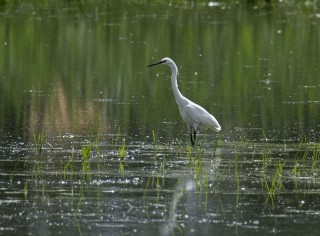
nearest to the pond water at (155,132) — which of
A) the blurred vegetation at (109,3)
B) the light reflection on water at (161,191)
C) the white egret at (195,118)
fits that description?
the light reflection on water at (161,191)

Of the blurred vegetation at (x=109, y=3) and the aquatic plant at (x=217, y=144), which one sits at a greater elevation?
the blurred vegetation at (x=109, y=3)

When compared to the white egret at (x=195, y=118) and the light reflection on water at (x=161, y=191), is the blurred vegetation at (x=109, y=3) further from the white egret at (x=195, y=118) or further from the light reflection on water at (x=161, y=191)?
the light reflection on water at (x=161, y=191)

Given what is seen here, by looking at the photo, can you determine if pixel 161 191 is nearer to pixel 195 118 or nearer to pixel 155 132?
pixel 195 118

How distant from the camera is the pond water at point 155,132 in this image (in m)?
8.02

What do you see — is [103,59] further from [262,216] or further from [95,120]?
[262,216]

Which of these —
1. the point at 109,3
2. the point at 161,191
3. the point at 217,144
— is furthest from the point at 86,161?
the point at 109,3

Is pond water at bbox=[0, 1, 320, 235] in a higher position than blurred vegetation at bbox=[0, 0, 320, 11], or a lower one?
lower

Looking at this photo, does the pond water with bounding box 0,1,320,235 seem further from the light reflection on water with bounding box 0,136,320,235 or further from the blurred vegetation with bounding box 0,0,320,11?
the blurred vegetation with bounding box 0,0,320,11

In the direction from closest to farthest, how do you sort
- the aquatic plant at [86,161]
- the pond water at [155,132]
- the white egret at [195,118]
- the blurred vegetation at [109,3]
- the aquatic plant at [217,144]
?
the pond water at [155,132] → the aquatic plant at [86,161] → the aquatic plant at [217,144] → the white egret at [195,118] → the blurred vegetation at [109,3]

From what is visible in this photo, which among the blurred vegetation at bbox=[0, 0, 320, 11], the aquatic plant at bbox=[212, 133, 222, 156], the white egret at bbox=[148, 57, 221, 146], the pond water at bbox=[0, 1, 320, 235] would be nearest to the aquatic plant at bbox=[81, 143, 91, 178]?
the pond water at bbox=[0, 1, 320, 235]

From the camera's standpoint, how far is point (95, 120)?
43.5ft

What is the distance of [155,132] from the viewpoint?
40.4ft

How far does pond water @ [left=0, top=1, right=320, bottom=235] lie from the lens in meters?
8.02

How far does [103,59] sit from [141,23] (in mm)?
7509
